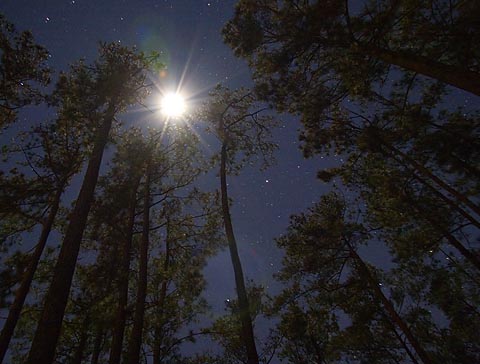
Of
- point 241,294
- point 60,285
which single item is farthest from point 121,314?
point 241,294

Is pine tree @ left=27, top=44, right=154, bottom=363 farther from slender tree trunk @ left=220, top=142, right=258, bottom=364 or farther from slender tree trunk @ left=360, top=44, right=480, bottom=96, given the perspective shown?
slender tree trunk @ left=360, top=44, right=480, bottom=96

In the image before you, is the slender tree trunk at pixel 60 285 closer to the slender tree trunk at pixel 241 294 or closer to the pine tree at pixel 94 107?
the pine tree at pixel 94 107

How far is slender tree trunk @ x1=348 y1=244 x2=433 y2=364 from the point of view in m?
11.4

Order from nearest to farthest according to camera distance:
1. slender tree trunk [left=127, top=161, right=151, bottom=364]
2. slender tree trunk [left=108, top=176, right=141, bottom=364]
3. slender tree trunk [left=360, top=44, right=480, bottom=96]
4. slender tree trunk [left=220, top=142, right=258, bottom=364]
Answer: slender tree trunk [left=360, top=44, right=480, bottom=96]
slender tree trunk [left=220, top=142, right=258, bottom=364]
slender tree trunk [left=127, top=161, right=151, bottom=364]
slender tree trunk [left=108, top=176, right=141, bottom=364]

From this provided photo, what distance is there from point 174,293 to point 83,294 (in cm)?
397

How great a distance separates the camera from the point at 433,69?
6.25 m

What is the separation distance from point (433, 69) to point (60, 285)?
906cm

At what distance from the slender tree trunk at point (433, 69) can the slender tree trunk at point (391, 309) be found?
9044mm

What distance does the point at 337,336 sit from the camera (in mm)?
14445

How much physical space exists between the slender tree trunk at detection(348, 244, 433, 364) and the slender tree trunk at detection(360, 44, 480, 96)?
904 centimetres

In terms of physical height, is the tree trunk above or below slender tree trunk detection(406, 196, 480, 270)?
above

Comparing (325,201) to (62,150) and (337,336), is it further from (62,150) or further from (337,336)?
(62,150)

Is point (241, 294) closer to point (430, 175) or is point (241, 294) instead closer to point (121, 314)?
point (121, 314)

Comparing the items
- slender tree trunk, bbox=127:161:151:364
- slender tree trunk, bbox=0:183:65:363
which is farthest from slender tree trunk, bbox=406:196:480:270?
slender tree trunk, bbox=0:183:65:363
